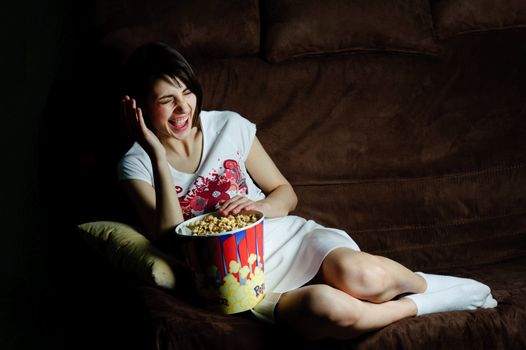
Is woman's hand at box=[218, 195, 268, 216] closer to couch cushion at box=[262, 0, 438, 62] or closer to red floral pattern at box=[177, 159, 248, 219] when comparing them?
red floral pattern at box=[177, 159, 248, 219]

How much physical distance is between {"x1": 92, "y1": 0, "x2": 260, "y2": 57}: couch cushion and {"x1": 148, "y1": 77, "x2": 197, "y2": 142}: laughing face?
0.33 m

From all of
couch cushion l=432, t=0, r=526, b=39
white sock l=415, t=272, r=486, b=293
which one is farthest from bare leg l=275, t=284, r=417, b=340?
couch cushion l=432, t=0, r=526, b=39

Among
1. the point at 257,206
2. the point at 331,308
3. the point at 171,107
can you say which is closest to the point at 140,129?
the point at 171,107

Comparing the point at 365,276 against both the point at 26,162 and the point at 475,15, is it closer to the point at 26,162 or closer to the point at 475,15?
the point at 475,15

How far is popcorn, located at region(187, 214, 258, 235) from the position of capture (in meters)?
1.41

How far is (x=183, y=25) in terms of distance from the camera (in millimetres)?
1988

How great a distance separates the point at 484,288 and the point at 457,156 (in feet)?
1.93

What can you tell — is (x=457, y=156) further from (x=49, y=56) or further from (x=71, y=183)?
(x=49, y=56)

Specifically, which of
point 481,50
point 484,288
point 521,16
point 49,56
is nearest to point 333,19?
point 481,50

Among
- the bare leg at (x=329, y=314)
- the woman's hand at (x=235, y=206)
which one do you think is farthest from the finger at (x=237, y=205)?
the bare leg at (x=329, y=314)

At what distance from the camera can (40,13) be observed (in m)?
2.44

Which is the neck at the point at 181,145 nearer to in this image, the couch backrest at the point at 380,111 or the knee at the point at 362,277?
the couch backrest at the point at 380,111

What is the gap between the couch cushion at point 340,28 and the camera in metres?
2.05

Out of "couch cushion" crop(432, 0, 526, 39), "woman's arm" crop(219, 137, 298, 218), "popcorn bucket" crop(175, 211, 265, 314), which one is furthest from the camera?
"couch cushion" crop(432, 0, 526, 39)
